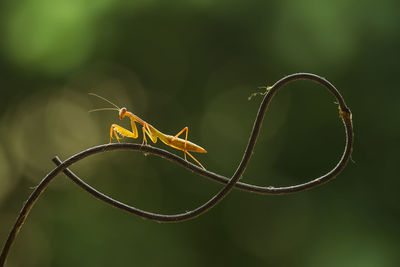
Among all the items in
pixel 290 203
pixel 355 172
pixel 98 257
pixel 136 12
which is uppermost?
pixel 136 12

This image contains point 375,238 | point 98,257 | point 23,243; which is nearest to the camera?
point 375,238

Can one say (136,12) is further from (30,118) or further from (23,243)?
(23,243)

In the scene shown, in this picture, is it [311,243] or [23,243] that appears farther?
[23,243]

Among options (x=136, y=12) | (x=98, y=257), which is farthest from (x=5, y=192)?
(x=136, y=12)

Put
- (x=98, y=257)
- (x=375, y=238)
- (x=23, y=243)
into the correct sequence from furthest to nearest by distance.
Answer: (x=23, y=243) < (x=98, y=257) < (x=375, y=238)

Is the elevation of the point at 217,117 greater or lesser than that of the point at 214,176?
greater

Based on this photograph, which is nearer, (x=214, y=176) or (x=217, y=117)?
(x=214, y=176)

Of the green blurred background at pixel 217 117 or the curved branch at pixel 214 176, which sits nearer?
the curved branch at pixel 214 176

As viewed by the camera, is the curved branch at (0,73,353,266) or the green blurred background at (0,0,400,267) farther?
the green blurred background at (0,0,400,267)
